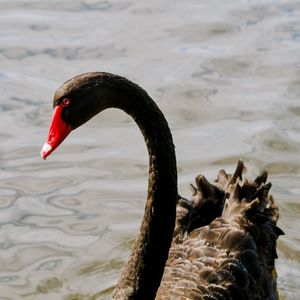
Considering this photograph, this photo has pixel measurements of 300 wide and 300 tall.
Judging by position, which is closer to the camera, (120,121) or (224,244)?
(224,244)

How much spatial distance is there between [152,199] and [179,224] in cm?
89

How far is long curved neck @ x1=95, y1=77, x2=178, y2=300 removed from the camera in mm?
4659

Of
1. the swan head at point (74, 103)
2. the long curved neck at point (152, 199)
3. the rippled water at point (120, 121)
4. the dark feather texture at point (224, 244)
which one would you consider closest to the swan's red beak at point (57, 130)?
the swan head at point (74, 103)

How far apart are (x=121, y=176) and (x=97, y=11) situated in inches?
132

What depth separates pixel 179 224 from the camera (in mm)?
5840

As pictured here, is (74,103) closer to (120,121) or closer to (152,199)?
(152,199)

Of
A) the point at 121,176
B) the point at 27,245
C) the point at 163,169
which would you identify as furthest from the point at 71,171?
the point at 163,169

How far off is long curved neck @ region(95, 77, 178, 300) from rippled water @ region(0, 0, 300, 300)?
1077 mm

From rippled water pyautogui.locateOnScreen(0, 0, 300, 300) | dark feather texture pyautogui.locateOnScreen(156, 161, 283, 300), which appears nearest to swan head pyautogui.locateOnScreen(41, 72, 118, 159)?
dark feather texture pyautogui.locateOnScreen(156, 161, 283, 300)

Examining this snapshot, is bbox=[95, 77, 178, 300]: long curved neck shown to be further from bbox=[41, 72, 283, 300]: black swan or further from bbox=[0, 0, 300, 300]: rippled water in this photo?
bbox=[0, 0, 300, 300]: rippled water

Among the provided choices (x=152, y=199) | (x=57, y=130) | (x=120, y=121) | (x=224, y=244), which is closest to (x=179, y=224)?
(x=224, y=244)

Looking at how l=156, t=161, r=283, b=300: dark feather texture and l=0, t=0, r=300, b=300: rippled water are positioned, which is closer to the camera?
l=156, t=161, r=283, b=300: dark feather texture

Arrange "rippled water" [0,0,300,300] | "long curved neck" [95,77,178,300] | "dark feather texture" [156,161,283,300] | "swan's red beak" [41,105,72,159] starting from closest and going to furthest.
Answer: "swan's red beak" [41,105,72,159]
"long curved neck" [95,77,178,300]
"dark feather texture" [156,161,283,300]
"rippled water" [0,0,300,300]

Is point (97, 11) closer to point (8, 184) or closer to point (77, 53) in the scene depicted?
point (77, 53)
